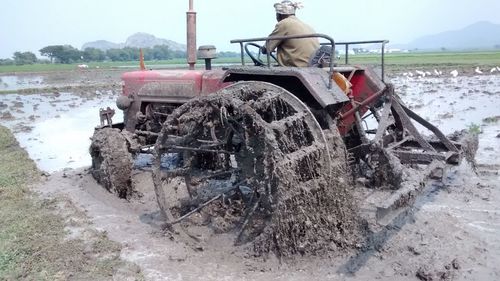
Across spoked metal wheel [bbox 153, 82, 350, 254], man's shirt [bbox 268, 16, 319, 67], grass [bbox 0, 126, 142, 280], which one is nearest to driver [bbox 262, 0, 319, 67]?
man's shirt [bbox 268, 16, 319, 67]

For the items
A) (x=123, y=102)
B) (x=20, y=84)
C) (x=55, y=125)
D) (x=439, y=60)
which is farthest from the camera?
(x=439, y=60)

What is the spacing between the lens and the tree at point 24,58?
233ft

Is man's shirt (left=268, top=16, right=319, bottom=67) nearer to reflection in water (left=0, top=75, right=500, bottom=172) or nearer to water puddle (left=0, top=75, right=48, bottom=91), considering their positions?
reflection in water (left=0, top=75, right=500, bottom=172)

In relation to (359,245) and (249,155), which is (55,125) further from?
(359,245)

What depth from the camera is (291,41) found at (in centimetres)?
513

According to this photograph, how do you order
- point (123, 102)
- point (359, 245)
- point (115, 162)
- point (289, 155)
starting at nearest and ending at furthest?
1. point (289, 155)
2. point (359, 245)
3. point (115, 162)
4. point (123, 102)

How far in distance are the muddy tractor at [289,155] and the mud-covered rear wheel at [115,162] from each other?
1cm

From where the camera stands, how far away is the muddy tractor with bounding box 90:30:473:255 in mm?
4113

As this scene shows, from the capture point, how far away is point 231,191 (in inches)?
194

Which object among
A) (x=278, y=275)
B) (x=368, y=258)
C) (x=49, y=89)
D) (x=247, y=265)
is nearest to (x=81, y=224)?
(x=247, y=265)

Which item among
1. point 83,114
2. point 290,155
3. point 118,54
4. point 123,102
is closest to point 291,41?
point 290,155

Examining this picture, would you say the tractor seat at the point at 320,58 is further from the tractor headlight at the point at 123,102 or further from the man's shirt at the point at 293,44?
the tractor headlight at the point at 123,102

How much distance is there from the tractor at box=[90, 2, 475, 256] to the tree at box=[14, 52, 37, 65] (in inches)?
2859

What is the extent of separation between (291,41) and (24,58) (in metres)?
77.0
